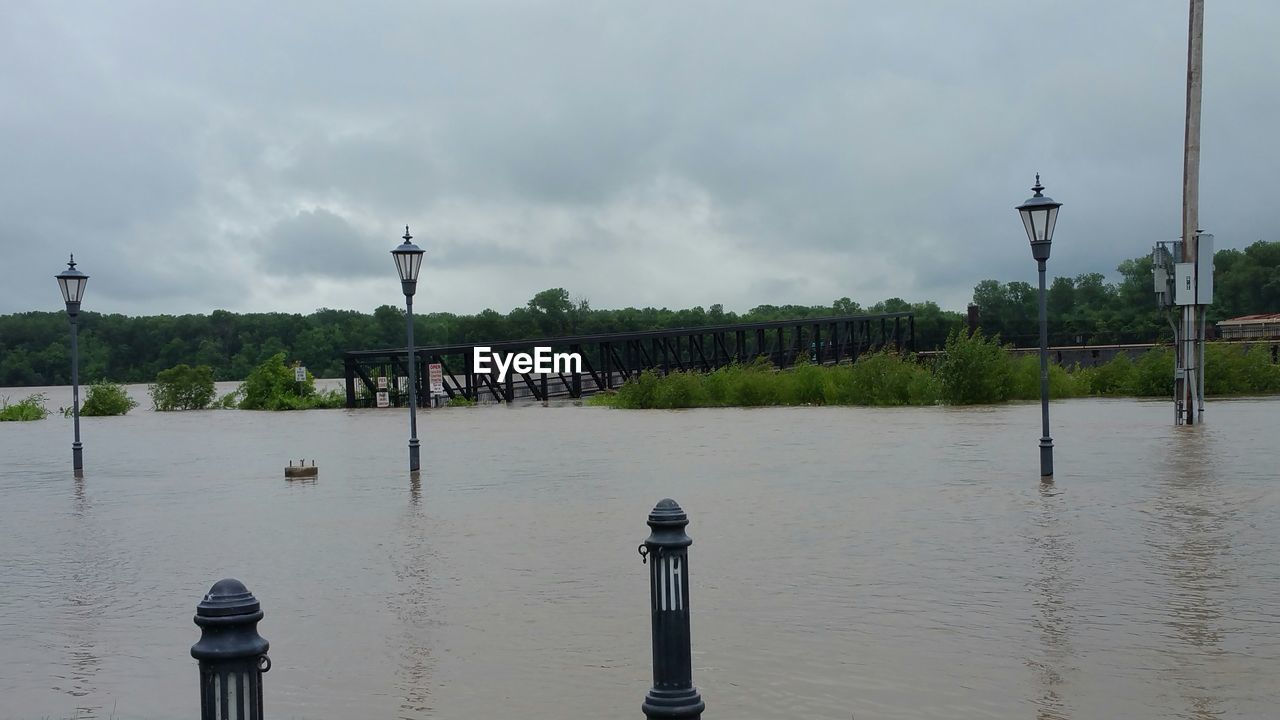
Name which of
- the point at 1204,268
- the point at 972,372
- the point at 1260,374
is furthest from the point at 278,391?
the point at 1204,268

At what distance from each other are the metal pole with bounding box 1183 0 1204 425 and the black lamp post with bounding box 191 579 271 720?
2204cm

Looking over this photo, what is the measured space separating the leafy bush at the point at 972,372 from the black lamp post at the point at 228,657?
31.8m

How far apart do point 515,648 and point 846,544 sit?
4.54 metres

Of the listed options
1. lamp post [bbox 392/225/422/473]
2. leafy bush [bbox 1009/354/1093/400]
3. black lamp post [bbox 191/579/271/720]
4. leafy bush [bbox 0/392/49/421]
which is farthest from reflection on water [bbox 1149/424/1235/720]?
leafy bush [bbox 0/392/49/421]

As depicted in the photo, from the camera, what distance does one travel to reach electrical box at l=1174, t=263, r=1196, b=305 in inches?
886

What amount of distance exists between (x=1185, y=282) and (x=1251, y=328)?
Answer: 187 feet

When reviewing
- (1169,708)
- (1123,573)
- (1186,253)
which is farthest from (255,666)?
(1186,253)

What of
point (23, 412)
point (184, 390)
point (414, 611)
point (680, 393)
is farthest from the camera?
point (184, 390)

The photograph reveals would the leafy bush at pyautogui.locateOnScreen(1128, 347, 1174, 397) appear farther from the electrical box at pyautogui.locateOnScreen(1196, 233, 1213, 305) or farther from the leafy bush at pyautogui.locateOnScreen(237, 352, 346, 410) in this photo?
the leafy bush at pyautogui.locateOnScreen(237, 352, 346, 410)

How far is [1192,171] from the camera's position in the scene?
23.2 meters

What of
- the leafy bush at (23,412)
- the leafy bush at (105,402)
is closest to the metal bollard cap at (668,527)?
the leafy bush at (105,402)

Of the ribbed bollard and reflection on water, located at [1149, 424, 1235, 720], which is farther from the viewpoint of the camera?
reflection on water, located at [1149, 424, 1235, 720]

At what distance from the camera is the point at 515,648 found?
7.79 m

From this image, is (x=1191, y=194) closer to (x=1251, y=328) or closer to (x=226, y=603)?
(x=226, y=603)
